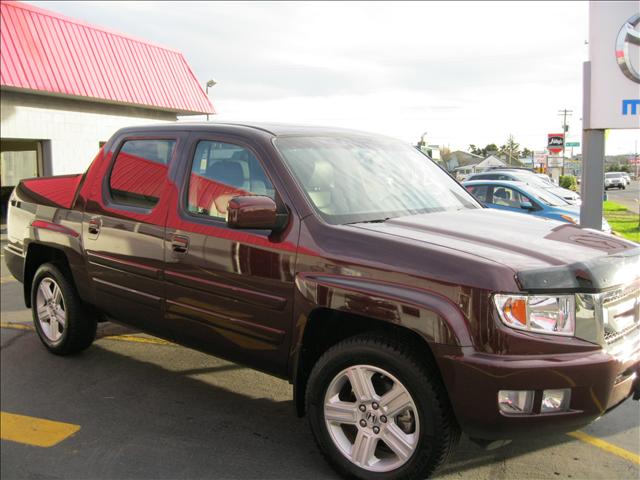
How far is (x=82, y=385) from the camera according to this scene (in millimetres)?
4566

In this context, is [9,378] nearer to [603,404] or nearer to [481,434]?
[481,434]

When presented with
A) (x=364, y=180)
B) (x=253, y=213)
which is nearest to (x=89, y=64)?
(x=364, y=180)

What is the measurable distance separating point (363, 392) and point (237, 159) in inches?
63.8

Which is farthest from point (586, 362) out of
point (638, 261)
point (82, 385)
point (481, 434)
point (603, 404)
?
point (82, 385)

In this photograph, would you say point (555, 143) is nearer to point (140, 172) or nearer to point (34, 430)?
point (140, 172)

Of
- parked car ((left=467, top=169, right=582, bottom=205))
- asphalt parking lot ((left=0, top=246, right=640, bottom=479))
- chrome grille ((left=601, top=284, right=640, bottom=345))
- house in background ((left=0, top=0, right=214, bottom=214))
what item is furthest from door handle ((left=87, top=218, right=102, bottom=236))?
house in background ((left=0, top=0, right=214, bottom=214))

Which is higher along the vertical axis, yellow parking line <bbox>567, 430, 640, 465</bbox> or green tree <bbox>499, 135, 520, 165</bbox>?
green tree <bbox>499, 135, 520, 165</bbox>

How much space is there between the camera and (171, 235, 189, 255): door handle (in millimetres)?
3824

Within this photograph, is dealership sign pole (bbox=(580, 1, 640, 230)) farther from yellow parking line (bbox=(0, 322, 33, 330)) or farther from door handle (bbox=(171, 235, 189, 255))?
yellow parking line (bbox=(0, 322, 33, 330))

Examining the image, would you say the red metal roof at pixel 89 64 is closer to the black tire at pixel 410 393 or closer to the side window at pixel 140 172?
the side window at pixel 140 172

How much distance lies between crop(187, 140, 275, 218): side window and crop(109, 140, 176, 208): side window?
33 centimetres

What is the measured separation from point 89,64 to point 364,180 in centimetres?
1747

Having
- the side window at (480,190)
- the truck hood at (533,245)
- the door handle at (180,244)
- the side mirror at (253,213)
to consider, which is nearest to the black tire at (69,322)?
the door handle at (180,244)

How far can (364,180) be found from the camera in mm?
3824
